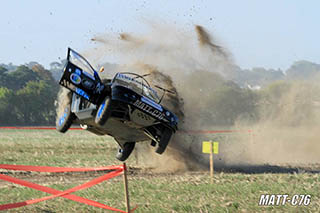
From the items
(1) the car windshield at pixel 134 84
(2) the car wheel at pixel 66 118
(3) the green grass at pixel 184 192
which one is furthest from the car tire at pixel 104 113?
(3) the green grass at pixel 184 192

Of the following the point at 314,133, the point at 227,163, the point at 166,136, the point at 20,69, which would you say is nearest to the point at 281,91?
the point at 314,133

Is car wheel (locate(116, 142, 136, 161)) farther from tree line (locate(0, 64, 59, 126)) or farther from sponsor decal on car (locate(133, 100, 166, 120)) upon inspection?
tree line (locate(0, 64, 59, 126))

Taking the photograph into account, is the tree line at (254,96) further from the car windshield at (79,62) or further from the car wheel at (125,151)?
the car windshield at (79,62)

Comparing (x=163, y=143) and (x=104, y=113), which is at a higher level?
(x=104, y=113)

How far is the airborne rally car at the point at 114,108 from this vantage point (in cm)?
1090

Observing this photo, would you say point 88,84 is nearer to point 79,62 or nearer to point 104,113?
point 79,62

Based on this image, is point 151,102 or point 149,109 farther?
point 151,102

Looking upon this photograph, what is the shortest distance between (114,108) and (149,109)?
38.1 inches

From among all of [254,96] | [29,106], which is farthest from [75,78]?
[29,106]

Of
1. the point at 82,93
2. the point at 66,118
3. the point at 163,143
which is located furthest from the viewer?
the point at 66,118

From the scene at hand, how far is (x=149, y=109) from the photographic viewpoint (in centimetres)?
1159

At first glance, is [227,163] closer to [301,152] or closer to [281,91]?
[301,152]

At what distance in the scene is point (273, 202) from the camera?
10289 mm

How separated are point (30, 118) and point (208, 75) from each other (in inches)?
1874
